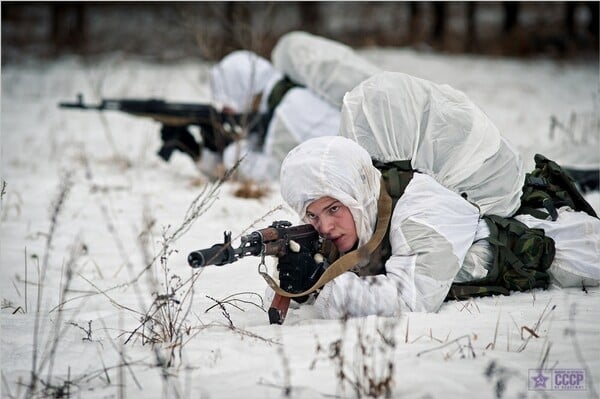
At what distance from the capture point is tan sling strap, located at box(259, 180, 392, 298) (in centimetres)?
308

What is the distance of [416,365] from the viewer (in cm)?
254

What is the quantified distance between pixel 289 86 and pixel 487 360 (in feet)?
16.9

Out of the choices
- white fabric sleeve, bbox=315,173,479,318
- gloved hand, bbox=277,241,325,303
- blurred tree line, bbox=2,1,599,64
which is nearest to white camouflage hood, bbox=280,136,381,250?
white fabric sleeve, bbox=315,173,479,318

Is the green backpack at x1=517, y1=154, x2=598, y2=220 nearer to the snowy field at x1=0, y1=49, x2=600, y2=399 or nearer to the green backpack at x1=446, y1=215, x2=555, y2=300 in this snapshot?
the green backpack at x1=446, y1=215, x2=555, y2=300

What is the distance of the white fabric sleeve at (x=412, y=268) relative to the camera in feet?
10.0

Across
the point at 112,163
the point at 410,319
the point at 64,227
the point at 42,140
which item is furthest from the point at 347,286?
the point at 42,140

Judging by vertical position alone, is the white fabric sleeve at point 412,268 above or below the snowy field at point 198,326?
above

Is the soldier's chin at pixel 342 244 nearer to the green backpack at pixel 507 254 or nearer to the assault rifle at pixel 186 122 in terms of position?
the green backpack at pixel 507 254

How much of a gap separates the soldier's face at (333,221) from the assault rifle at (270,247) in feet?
0.15

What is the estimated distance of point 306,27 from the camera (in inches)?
679

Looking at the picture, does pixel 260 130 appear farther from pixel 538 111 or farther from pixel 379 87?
pixel 538 111

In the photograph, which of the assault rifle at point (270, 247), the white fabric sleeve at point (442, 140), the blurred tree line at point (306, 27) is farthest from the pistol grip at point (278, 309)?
the blurred tree line at point (306, 27)

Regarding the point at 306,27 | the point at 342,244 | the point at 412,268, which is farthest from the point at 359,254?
the point at 306,27

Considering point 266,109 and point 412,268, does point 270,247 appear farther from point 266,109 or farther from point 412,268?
point 266,109
